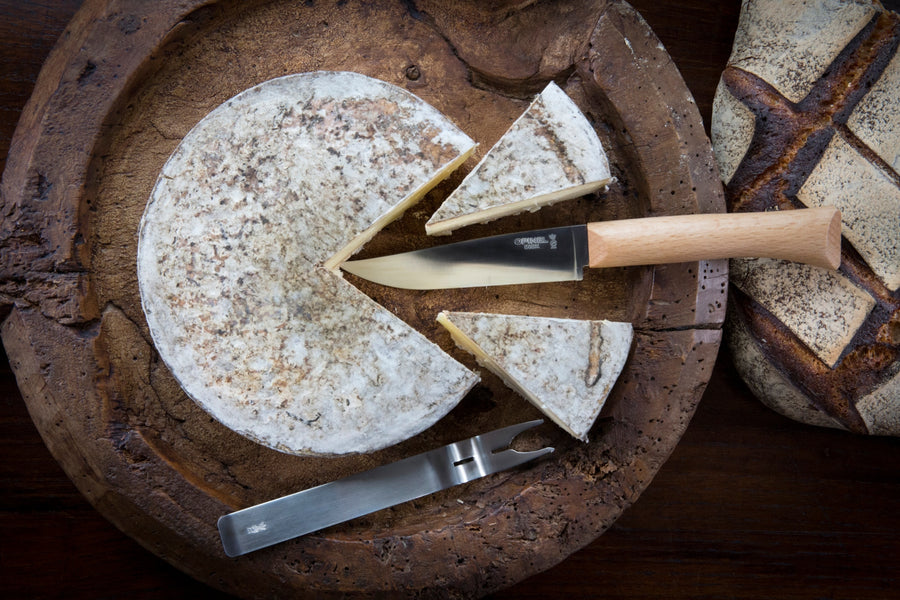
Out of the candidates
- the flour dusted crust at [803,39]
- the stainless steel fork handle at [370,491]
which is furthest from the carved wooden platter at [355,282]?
the flour dusted crust at [803,39]

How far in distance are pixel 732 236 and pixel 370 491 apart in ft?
4.55

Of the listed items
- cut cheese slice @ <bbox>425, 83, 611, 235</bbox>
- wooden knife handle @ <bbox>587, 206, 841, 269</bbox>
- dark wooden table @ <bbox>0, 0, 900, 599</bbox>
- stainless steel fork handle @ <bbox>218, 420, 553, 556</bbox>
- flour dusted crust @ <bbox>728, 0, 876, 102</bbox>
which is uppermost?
flour dusted crust @ <bbox>728, 0, 876, 102</bbox>

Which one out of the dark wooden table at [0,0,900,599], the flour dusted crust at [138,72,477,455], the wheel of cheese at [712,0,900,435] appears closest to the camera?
the flour dusted crust at [138,72,477,455]

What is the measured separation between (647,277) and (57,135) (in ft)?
6.33

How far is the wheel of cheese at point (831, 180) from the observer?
1738mm

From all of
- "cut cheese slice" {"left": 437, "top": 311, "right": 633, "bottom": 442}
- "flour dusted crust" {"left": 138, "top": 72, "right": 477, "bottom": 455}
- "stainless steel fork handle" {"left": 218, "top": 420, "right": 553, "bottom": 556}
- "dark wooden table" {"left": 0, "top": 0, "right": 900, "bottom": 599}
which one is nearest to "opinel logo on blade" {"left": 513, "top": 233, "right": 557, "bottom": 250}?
"cut cheese slice" {"left": 437, "top": 311, "right": 633, "bottom": 442}

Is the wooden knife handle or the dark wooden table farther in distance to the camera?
the dark wooden table

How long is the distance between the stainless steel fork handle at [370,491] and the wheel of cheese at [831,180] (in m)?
0.92

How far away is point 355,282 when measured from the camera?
185 cm

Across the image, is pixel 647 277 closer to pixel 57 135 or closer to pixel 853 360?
pixel 853 360

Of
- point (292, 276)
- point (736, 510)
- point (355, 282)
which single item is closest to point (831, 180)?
point (736, 510)

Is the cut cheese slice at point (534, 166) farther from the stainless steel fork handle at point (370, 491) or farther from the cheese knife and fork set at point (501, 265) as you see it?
the stainless steel fork handle at point (370, 491)

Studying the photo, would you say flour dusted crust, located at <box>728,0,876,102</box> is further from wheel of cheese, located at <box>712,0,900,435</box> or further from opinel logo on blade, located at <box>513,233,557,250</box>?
opinel logo on blade, located at <box>513,233,557,250</box>

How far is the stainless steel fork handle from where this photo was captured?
170 centimetres
